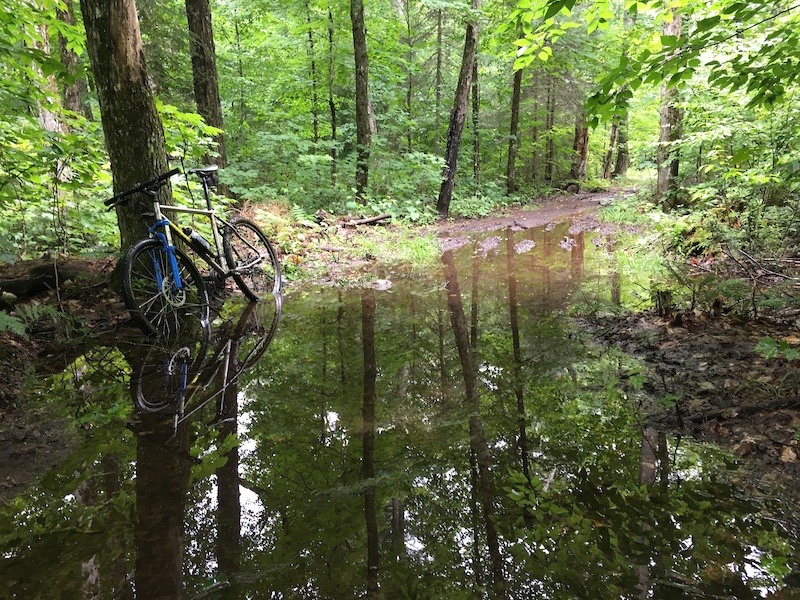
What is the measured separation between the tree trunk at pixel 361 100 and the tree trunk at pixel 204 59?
3.94 meters

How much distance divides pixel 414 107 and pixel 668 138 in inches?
479

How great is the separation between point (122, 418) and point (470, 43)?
13.8 meters

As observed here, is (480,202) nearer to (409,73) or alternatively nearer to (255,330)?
(409,73)

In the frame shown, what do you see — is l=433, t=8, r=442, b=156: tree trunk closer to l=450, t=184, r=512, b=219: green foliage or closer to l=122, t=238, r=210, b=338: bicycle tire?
l=450, t=184, r=512, b=219: green foliage

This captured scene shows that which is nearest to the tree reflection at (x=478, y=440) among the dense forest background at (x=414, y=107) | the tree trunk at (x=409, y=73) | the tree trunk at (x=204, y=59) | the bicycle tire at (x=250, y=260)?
the dense forest background at (x=414, y=107)

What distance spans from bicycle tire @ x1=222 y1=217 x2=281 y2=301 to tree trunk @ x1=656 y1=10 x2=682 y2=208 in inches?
303

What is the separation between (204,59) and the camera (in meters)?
8.77

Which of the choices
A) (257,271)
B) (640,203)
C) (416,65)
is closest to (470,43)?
(416,65)

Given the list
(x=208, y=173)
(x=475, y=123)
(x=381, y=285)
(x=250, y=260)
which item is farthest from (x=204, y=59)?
(x=475, y=123)

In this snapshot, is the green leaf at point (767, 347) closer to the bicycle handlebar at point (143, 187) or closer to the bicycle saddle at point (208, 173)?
the bicycle handlebar at point (143, 187)

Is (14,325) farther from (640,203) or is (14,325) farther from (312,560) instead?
(640,203)

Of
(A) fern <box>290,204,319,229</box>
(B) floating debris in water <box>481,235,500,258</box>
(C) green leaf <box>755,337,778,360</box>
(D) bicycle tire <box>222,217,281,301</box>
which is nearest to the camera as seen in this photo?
(C) green leaf <box>755,337,778,360</box>

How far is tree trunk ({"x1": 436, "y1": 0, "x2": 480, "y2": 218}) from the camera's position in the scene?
13.5m

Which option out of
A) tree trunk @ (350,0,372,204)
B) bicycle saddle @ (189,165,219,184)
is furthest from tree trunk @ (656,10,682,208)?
bicycle saddle @ (189,165,219,184)
